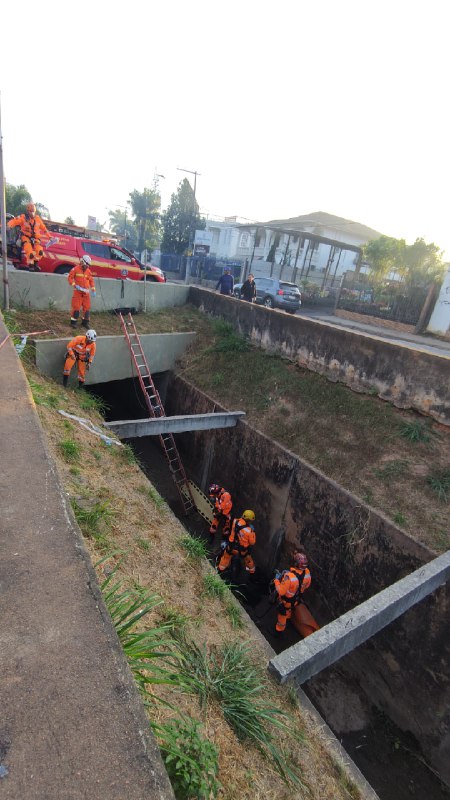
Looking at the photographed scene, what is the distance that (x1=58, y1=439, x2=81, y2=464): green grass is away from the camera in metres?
5.03

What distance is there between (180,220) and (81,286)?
31.1 m

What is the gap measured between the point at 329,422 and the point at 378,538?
8.21 feet

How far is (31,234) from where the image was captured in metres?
9.55

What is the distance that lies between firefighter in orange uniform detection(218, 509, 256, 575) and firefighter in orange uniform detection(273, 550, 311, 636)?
90 cm

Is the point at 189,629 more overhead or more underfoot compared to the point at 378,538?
more overhead

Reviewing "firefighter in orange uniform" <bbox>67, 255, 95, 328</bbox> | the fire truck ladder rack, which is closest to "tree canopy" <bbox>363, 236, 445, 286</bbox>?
the fire truck ladder rack

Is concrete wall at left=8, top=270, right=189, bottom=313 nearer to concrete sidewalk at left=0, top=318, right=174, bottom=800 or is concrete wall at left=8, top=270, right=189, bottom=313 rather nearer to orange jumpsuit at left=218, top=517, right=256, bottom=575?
orange jumpsuit at left=218, top=517, right=256, bottom=575

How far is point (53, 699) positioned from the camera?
→ 1.65 m

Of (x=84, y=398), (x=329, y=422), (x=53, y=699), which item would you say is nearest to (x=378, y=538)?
(x=329, y=422)

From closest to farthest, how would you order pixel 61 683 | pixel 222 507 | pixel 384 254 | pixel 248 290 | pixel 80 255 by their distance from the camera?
pixel 61 683 < pixel 222 507 < pixel 80 255 < pixel 248 290 < pixel 384 254

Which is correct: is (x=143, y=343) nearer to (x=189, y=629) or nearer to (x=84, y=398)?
(x=84, y=398)

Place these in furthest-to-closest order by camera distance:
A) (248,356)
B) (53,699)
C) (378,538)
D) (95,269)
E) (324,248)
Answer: (324,248), (95,269), (248,356), (378,538), (53,699)

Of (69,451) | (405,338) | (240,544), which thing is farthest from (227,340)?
(405,338)

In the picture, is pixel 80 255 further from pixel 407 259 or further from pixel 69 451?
pixel 407 259
